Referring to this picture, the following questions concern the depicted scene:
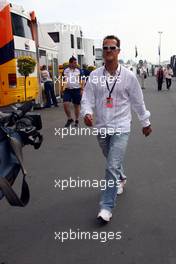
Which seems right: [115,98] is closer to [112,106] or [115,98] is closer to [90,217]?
[112,106]

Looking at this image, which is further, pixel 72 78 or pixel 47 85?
pixel 47 85

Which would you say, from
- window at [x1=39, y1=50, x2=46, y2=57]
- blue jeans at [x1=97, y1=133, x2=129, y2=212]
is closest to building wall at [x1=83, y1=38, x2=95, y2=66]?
window at [x1=39, y1=50, x2=46, y2=57]

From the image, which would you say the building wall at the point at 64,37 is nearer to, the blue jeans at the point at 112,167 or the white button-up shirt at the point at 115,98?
the white button-up shirt at the point at 115,98

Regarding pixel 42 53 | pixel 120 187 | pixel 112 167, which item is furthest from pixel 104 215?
pixel 42 53

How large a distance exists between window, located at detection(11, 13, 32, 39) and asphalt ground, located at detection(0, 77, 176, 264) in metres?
A: 7.70

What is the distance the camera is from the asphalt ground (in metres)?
3.83

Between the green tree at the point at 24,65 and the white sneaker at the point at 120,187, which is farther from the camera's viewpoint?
the green tree at the point at 24,65

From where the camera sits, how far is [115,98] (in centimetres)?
460

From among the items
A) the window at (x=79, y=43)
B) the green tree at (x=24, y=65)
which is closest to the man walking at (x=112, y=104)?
the green tree at (x=24, y=65)

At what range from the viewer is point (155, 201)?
5121 millimetres

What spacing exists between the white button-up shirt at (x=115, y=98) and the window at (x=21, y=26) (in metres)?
10.2

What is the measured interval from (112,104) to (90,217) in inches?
49.7

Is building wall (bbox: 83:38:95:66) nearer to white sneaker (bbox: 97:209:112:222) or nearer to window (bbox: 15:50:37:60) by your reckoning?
window (bbox: 15:50:37:60)

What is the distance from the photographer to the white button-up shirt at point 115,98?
15.0 ft
